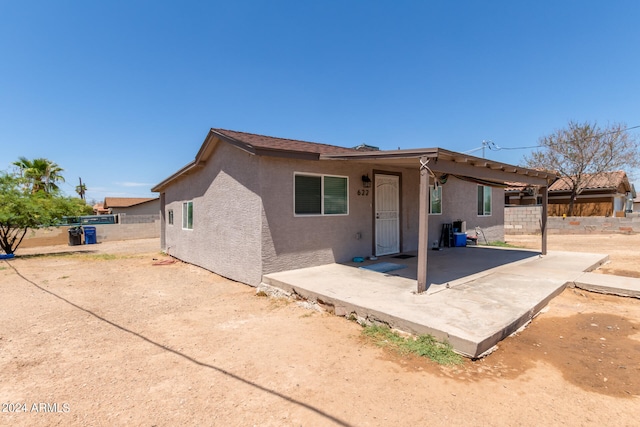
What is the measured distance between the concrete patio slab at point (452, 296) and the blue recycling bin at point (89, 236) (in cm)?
1672

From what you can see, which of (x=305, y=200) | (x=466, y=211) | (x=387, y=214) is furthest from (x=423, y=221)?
(x=466, y=211)

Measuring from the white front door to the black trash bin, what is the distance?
57.9 ft

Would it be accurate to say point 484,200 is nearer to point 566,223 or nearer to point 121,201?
point 566,223

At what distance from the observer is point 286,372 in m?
3.07

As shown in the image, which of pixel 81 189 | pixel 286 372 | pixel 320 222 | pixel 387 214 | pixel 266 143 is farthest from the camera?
pixel 81 189

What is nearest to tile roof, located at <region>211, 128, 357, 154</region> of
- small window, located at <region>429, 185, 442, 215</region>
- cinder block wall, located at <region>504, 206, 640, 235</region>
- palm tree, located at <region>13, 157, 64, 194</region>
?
small window, located at <region>429, 185, 442, 215</region>

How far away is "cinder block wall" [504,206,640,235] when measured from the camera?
1608 centimetres

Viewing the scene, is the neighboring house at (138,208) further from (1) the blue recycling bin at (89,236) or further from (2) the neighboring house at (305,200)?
(2) the neighboring house at (305,200)

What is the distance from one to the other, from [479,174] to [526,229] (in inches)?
579

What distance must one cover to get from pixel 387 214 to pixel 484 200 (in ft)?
21.9

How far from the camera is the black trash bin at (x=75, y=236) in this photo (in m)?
17.0

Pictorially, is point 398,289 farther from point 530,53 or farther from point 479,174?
point 530,53

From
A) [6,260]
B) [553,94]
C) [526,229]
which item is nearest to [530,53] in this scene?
[553,94]

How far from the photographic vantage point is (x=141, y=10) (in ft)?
28.9
